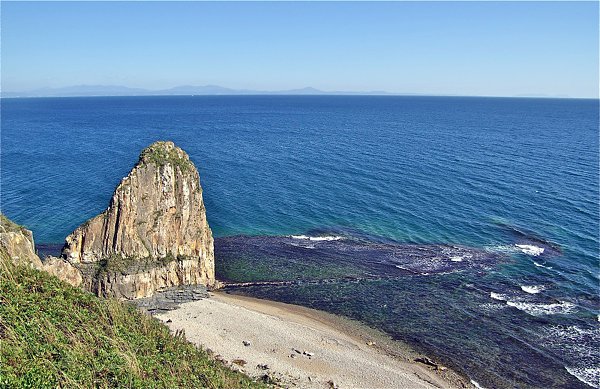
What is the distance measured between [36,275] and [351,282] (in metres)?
37.8

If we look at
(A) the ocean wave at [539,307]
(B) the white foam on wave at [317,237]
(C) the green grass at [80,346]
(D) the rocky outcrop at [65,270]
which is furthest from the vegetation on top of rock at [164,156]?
(A) the ocean wave at [539,307]

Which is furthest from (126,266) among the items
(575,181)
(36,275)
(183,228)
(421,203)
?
(575,181)

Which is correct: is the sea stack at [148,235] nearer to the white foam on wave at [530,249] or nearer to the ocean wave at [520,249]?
the ocean wave at [520,249]

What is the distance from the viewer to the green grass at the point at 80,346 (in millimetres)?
24031

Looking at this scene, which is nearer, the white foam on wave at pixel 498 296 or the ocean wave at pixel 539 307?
the ocean wave at pixel 539 307

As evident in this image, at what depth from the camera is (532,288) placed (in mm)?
57844

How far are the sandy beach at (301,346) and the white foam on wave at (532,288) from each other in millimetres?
21205

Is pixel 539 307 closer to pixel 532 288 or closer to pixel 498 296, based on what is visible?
pixel 498 296

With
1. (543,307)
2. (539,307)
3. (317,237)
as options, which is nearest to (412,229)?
(317,237)

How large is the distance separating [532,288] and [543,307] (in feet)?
16.0

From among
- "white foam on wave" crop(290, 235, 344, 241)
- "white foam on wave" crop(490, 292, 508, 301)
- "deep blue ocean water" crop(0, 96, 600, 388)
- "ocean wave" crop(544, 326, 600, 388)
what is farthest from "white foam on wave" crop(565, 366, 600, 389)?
"white foam on wave" crop(290, 235, 344, 241)

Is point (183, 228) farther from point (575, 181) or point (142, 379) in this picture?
point (575, 181)

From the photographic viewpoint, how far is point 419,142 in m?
151

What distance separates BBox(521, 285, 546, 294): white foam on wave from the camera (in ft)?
187
